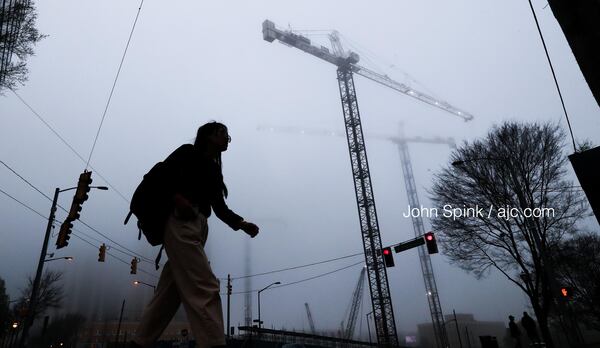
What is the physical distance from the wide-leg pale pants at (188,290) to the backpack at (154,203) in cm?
6

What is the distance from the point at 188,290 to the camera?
2023 mm

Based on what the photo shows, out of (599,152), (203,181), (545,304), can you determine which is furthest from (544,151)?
(203,181)

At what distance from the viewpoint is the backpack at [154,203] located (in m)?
2.15

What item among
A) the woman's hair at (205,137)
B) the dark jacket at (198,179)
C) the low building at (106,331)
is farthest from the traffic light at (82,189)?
the low building at (106,331)

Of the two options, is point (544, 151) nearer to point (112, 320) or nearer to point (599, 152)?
point (599, 152)

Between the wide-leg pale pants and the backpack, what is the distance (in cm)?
6

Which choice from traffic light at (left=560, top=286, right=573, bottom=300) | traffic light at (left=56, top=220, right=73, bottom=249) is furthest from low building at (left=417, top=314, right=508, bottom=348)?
traffic light at (left=56, top=220, right=73, bottom=249)

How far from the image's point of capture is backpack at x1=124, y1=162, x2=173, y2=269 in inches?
84.5

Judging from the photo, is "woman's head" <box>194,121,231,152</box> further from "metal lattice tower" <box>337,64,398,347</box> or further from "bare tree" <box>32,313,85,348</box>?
"bare tree" <box>32,313,85,348</box>

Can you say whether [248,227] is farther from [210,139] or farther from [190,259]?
[210,139]

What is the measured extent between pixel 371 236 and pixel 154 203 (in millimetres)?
43501

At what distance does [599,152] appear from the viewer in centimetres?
257

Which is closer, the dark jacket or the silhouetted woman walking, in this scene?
the silhouetted woman walking

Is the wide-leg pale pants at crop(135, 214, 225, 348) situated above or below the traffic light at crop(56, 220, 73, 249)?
below
